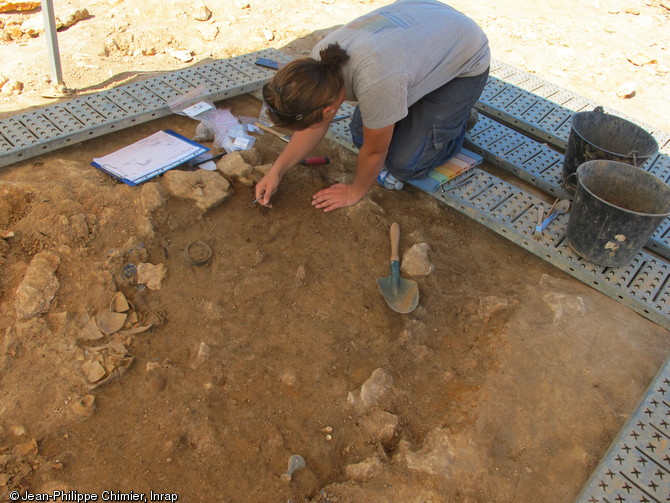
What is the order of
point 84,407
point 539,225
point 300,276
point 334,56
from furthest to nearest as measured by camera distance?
point 539,225
point 300,276
point 334,56
point 84,407

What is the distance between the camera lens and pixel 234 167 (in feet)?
10.6

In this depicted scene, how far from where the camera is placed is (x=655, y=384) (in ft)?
7.76

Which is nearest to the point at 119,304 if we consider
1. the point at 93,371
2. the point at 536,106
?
the point at 93,371

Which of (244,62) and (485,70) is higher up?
(485,70)

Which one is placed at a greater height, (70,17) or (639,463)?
(70,17)

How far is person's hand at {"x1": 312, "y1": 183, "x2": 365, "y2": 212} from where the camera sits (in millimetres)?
3115

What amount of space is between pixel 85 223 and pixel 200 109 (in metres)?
1.47

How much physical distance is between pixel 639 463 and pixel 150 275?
8.25 ft

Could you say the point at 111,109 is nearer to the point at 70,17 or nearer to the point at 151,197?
the point at 151,197

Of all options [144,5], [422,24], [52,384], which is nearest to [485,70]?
[422,24]

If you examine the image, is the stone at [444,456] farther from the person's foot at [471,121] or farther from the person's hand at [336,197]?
the person's foot at [471,121]

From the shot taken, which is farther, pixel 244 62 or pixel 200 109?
pixel 244 62

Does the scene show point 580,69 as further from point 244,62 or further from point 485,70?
point 244,62

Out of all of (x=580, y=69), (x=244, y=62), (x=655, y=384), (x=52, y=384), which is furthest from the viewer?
(x=580, y=69)
